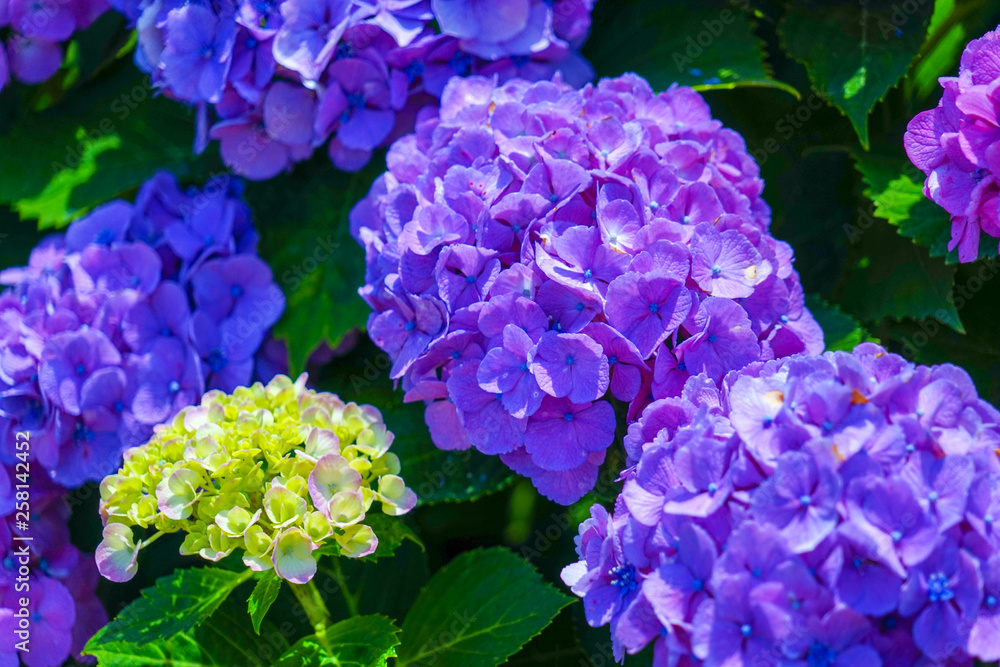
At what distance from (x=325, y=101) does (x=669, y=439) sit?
0.74 m

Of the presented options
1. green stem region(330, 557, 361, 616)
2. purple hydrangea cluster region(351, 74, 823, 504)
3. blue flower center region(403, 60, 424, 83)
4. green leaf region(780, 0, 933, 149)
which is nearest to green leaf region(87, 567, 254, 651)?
green stem region(330, 557, 361, 616)

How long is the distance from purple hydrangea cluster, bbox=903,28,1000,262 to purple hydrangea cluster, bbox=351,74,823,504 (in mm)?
188

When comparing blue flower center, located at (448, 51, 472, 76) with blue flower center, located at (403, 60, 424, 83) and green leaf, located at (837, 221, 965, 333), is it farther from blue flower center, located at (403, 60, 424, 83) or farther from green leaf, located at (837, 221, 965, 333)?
green leaf, located at (837, 221, 965, 333)

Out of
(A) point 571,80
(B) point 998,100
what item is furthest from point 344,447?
(B) point 998,100

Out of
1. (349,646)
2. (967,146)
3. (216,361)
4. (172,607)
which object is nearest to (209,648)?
(172,607)

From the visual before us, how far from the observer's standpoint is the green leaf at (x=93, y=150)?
1.52m

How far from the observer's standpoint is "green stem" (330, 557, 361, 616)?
50.9 inches

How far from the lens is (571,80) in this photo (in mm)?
1387

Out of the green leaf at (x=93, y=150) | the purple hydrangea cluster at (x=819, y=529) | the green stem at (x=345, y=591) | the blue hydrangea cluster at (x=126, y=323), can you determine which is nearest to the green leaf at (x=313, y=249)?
the blue hydrangea cluster at (x=126, y=323)

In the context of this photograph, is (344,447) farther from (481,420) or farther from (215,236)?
(215,236)

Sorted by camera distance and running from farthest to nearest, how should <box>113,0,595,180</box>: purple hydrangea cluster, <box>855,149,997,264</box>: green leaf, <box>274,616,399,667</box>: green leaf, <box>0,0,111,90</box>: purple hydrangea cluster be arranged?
1. <box>0,0,111,90</box>: purple hydrangea cluster
2. <box>113,0,595,180</box>: purple hydrangea cluster
3. <box>855,149,997,264</box>: green leaf
4. <box>274,616,399,667</box>: green leaf

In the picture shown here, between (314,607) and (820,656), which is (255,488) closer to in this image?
(314,607)

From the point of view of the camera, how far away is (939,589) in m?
0.70

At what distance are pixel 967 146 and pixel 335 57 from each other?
848 millimetres
